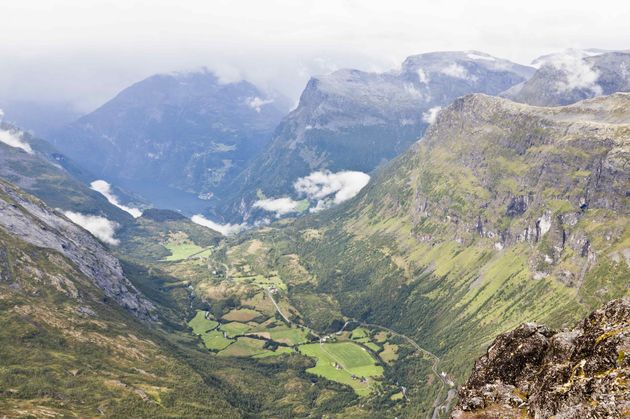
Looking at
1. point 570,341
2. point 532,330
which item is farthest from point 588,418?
point 532,330

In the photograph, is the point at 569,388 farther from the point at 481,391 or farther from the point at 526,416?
the point at 481,391

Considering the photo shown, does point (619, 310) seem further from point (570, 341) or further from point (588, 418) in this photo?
point (588, 418)

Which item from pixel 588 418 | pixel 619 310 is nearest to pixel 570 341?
pixel 619 310

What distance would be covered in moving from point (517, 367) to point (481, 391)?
754 cm

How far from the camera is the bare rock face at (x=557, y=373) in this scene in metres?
60.4

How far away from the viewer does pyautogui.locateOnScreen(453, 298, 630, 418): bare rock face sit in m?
60.4

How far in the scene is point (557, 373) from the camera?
226 ft

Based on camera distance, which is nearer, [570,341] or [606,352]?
[606,352]

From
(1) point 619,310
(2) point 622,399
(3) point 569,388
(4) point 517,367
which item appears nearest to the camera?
(2) point 622,399

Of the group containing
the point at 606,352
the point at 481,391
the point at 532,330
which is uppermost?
the point at 606,352

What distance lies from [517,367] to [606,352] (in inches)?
644

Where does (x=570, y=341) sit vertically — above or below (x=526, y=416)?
above

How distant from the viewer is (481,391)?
7738cm

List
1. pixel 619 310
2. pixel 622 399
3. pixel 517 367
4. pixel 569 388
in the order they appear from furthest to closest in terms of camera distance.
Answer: pixel 517 367, pixel 619 310, pixel 569 388, pixel 622 399
